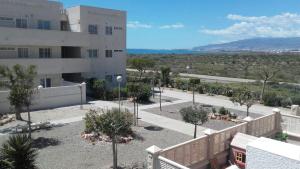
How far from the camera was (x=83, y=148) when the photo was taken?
49.6 feet

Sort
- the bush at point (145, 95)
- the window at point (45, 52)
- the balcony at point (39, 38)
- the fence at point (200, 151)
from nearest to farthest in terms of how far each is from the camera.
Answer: the fence at point (200, 151) → the balcony at point (39, 38) → the bush at point (145, 95) → the window at point (45, 52)

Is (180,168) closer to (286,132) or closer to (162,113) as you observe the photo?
(286,132)

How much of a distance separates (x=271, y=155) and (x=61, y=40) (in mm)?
25248

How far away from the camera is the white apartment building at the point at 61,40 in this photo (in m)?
27.1

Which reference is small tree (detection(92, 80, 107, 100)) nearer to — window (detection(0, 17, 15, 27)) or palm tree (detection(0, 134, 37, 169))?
window (detection(0, 17, 15, 27))

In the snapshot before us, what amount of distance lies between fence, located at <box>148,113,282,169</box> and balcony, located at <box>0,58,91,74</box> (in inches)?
807

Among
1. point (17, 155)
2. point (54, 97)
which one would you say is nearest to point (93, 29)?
point (54, 97)

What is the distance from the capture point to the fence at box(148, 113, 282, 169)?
984cm

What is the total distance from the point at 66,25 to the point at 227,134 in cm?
2643

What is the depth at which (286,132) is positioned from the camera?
660 inches

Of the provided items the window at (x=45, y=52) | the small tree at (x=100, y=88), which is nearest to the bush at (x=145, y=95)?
the small tree at (x=100, y=88)

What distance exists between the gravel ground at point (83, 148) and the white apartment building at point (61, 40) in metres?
11.9

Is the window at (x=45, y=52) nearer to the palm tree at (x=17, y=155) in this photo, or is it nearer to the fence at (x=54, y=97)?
the fence at (x=54, y=97)

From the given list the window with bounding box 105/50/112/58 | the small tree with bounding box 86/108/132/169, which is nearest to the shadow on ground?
the small tree with bounding box 86/108/132/169
